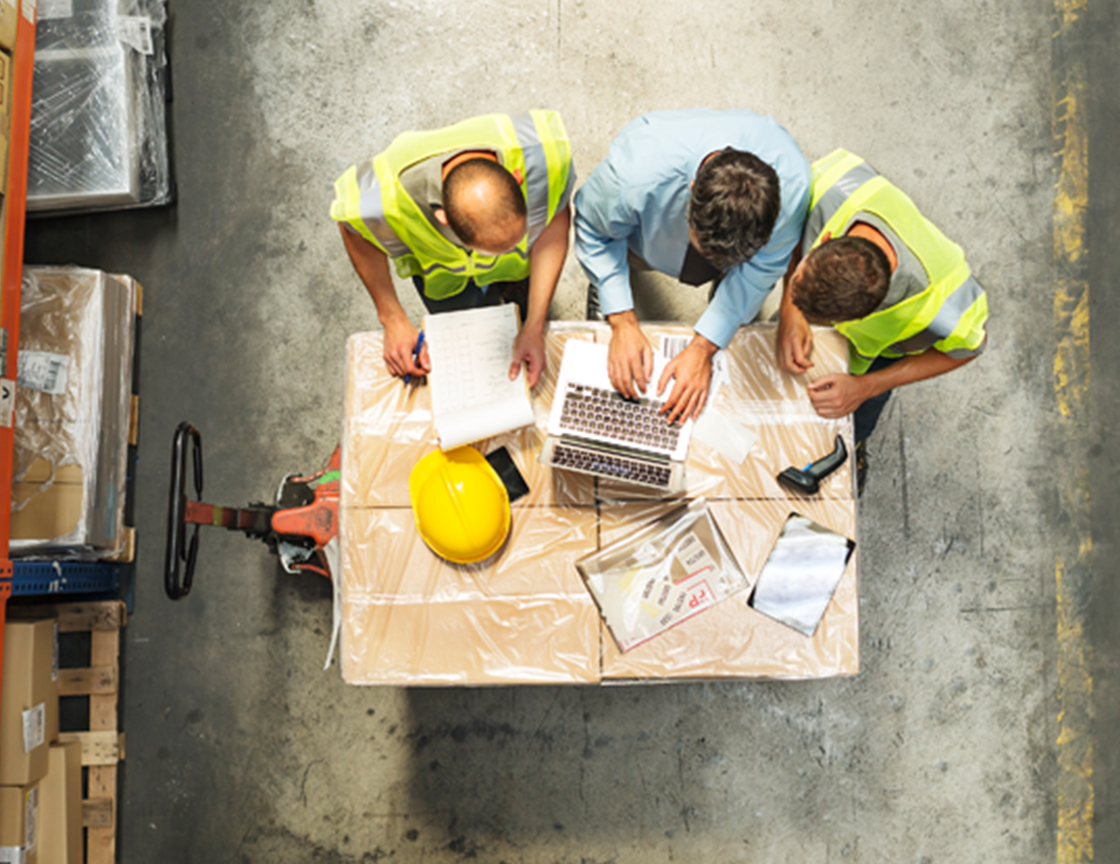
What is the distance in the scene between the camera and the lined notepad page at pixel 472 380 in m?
2.20

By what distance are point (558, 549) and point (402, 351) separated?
2.63 ft

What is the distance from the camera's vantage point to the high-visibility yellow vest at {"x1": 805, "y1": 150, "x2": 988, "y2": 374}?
1940 millimetres

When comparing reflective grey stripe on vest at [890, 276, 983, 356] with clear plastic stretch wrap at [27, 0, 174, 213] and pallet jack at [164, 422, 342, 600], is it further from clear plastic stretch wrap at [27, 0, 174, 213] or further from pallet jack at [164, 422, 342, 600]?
clear plastic stretch wrap at [27, 0, 174, 213]

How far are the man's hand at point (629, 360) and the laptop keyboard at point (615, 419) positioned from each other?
3 cm

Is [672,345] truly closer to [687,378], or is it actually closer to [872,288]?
[687,378]

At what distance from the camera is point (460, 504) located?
6.88 ft

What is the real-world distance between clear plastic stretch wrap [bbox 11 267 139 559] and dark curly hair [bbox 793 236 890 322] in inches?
107

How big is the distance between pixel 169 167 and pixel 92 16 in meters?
0.63

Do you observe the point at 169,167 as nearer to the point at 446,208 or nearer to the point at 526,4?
the point at 526,4

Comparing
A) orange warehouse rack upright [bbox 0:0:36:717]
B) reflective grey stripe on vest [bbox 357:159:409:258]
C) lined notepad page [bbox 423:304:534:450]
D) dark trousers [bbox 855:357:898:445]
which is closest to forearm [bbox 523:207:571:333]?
lined notepad page [bbox 423:304:534:450]

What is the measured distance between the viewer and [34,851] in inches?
109

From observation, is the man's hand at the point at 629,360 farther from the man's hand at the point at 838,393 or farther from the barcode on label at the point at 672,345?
the man's hand at the point at 838,393

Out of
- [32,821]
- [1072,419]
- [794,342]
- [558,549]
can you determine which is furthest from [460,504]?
[1072,419]

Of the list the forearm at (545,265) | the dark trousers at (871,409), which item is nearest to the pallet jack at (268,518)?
the forearm at (545,265)
